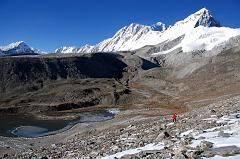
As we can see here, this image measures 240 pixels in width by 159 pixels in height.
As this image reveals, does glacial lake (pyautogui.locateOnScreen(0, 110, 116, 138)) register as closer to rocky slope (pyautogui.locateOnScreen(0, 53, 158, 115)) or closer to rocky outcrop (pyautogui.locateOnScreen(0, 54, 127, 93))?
rocky slope (pyautogui.locateOnScreen(0, 53, 158, 115))

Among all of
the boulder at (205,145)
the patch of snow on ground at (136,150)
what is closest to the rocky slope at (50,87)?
the patch of snow on ground at (136,150)

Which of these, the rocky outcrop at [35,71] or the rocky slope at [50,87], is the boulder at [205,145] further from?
the rocky outcrop at [35,71]

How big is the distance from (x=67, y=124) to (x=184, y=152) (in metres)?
80.2

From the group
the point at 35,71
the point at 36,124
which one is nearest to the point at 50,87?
the point at 35,71

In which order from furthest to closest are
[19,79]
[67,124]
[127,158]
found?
[19,79]
[67,124]
[127,158]

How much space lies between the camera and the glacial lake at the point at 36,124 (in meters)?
87.4

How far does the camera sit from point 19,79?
553 feet

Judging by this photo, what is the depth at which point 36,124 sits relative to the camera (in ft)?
335

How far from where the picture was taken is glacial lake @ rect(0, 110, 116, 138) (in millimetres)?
87375

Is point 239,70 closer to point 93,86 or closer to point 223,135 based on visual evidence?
point 93,86

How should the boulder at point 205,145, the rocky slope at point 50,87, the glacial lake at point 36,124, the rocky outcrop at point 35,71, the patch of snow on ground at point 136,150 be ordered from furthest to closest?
the rocky outcrop at point 35,71 < the rocky slope at point 50,87 < the glacial lake at point 36,124 < the patch of snow on ground at point 136,150 < the boulder at point 205,145

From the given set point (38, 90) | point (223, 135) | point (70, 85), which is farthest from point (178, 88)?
point (223, 135)

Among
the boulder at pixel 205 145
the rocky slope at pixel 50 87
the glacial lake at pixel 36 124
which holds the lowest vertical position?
the glacial lake at pixel 36 124

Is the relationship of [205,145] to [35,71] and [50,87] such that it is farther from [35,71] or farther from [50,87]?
[35,71]
